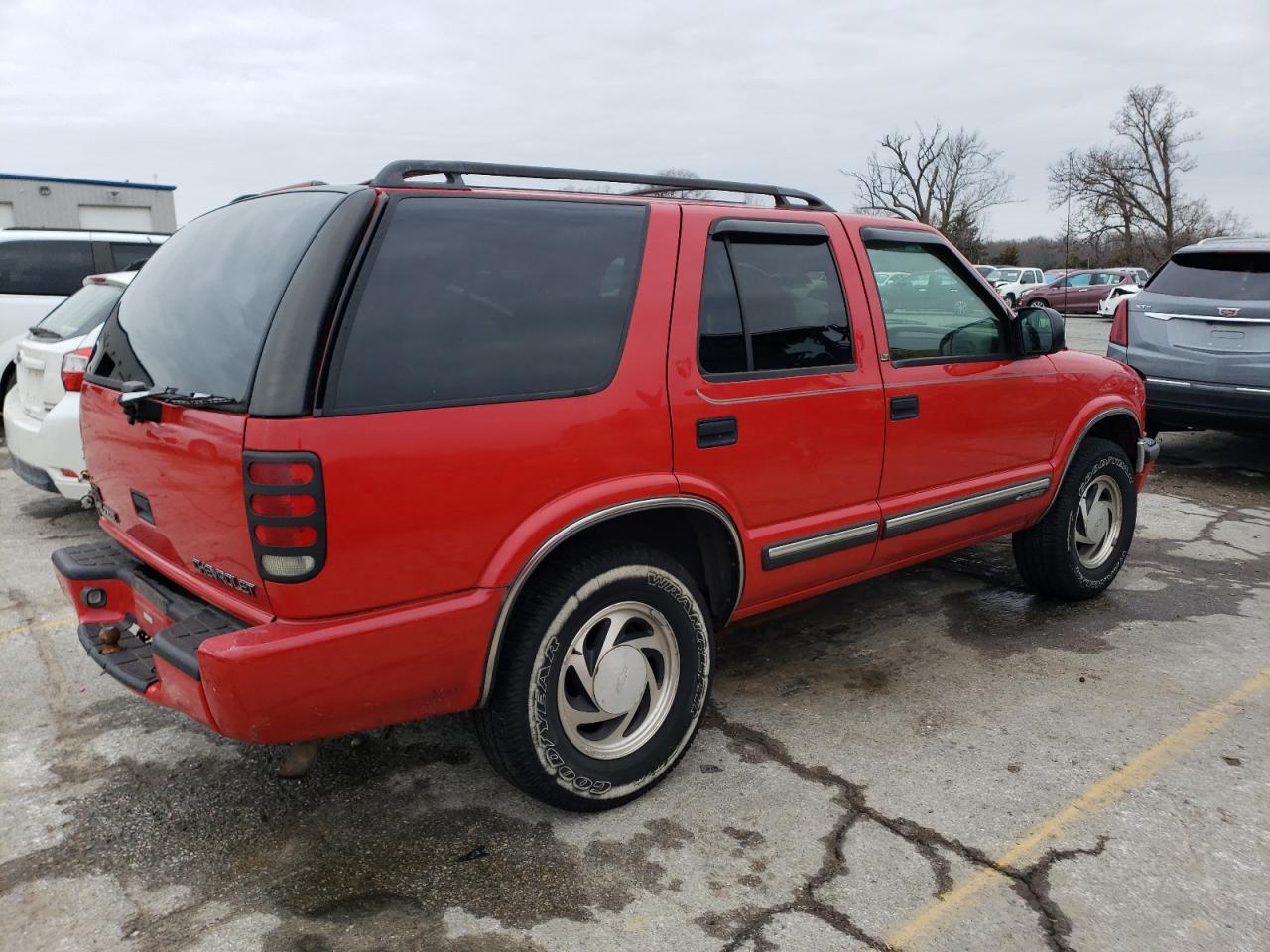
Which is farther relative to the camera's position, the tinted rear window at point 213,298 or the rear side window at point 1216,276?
the rear side window at point 1216,276

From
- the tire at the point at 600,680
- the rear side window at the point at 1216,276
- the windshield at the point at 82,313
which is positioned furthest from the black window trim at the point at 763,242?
the rear side window at the point at 1216,276

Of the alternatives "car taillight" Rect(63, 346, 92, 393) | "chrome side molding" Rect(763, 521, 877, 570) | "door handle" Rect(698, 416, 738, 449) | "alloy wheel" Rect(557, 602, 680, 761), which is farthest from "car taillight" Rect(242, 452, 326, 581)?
"car taillight" Rect(63, 346, 92, 393)

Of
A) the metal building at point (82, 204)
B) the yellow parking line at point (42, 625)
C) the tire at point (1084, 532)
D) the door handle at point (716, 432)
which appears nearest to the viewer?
the door handle at point (716, 432)

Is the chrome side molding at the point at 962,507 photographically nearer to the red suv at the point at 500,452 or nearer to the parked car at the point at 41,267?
the red suv at the point at 500,452

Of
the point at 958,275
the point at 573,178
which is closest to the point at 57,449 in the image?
the point at 573,178

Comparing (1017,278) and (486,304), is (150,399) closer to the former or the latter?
(486,304)

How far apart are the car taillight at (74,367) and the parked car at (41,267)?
415 centimetres

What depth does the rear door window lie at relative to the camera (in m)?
3.70

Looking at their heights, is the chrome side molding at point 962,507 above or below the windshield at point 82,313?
below

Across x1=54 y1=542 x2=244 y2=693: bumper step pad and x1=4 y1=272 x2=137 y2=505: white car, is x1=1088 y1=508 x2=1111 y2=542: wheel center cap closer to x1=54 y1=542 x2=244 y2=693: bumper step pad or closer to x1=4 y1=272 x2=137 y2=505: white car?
x1=54 y1=542 x2=244 y2=693: bumper step pad

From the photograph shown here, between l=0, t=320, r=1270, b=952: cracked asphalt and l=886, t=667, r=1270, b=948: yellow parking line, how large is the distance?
1 cm

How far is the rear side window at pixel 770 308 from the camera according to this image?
3.10 m

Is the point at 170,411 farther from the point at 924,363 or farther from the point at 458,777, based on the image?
the point at 924,363

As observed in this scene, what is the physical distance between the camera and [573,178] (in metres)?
3.11
